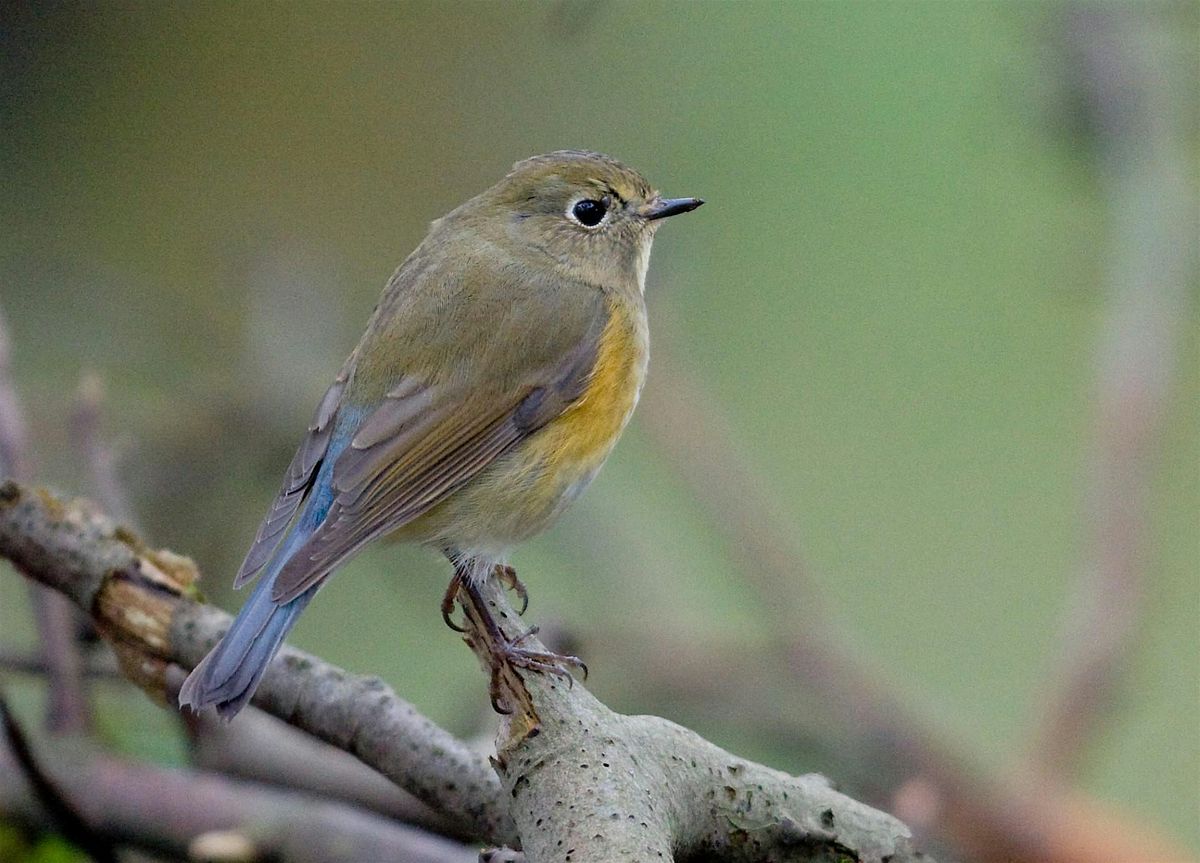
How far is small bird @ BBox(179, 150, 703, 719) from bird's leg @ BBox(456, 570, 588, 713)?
0.34ft

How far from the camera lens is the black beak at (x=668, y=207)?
2756mm

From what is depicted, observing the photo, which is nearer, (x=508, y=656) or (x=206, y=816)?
(x=508, y=656)

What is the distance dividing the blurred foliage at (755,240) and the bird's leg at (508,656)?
2.10m

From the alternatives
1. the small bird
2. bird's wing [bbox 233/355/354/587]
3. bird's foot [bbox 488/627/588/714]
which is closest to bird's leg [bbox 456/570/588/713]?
bird's foot [bbox 488/627/588/714]

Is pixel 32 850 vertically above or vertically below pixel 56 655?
below

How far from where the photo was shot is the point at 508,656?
176cm

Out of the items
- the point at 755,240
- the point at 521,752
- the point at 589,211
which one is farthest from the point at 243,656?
the point at 755,240

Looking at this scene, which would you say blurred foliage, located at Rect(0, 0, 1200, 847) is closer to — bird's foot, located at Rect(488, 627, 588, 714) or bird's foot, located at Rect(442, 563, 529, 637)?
bird's foot, located at Rect(442, 563, 529, 637)

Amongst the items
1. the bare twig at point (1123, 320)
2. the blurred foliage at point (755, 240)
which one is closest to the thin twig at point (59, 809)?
the blurred foliage at point (755, 240)

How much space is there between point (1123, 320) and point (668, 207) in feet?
5.53

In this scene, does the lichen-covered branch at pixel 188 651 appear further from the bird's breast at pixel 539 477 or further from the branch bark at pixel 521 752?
the bird's breast at pixel 539 477

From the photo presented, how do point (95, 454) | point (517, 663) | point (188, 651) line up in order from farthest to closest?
point (95, 454) → point (188, 651) → point (517, 663)

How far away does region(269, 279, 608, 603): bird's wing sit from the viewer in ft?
7.39

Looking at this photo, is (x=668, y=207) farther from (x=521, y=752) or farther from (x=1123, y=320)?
(x=1123, y=320)
